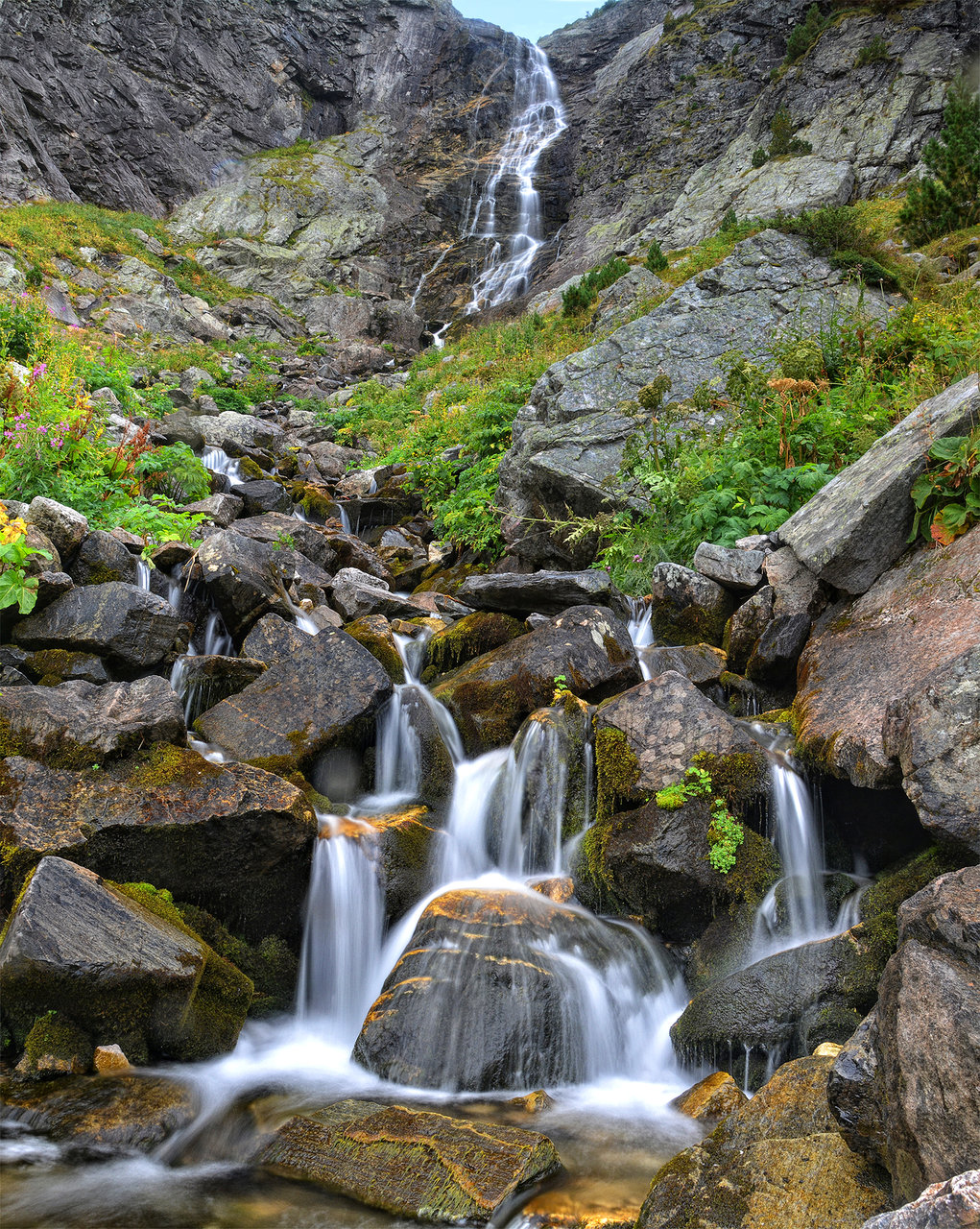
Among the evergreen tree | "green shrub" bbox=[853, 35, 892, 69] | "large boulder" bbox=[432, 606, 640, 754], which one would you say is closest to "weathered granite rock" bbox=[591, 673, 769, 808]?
"large boulder" bbox=[432, 606, 640, 754]

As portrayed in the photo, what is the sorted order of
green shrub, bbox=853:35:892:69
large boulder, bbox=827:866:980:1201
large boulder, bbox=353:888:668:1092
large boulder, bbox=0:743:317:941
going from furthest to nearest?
green shrub, bbox=853:35:892:69
large boulder, bbox=0:743:317:941
large boulder, bbox=353:888:668:1092
large boulder, bbox=827:866:980:1201

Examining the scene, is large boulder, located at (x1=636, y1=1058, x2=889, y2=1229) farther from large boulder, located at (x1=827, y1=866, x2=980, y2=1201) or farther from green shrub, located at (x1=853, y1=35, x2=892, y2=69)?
green shrub, located at (x1=853, y1=35, x2=892, y2=69)

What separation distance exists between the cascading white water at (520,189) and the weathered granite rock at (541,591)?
24959 millimetres

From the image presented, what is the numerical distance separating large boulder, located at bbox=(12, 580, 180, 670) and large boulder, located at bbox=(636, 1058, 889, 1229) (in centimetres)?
524

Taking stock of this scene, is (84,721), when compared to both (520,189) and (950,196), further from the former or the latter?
(520,189)

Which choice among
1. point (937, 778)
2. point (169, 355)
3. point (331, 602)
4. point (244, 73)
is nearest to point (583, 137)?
point (244, 73)

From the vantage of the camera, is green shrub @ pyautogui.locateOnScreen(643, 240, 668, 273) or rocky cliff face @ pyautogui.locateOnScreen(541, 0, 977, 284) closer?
green shrub @ pyautogui.locateOnScreen(643, 240, 668, 273)

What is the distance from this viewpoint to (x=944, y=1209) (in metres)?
1.63

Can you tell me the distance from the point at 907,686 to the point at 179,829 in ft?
14.9

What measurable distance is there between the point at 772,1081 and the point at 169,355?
22.8m

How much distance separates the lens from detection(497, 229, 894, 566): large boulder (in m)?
9.81

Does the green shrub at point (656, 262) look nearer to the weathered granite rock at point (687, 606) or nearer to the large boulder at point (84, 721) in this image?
the weathered granite rock at point (687, 606)

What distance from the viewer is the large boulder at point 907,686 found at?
3.59 metres

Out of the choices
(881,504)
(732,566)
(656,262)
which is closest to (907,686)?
(881,504)
